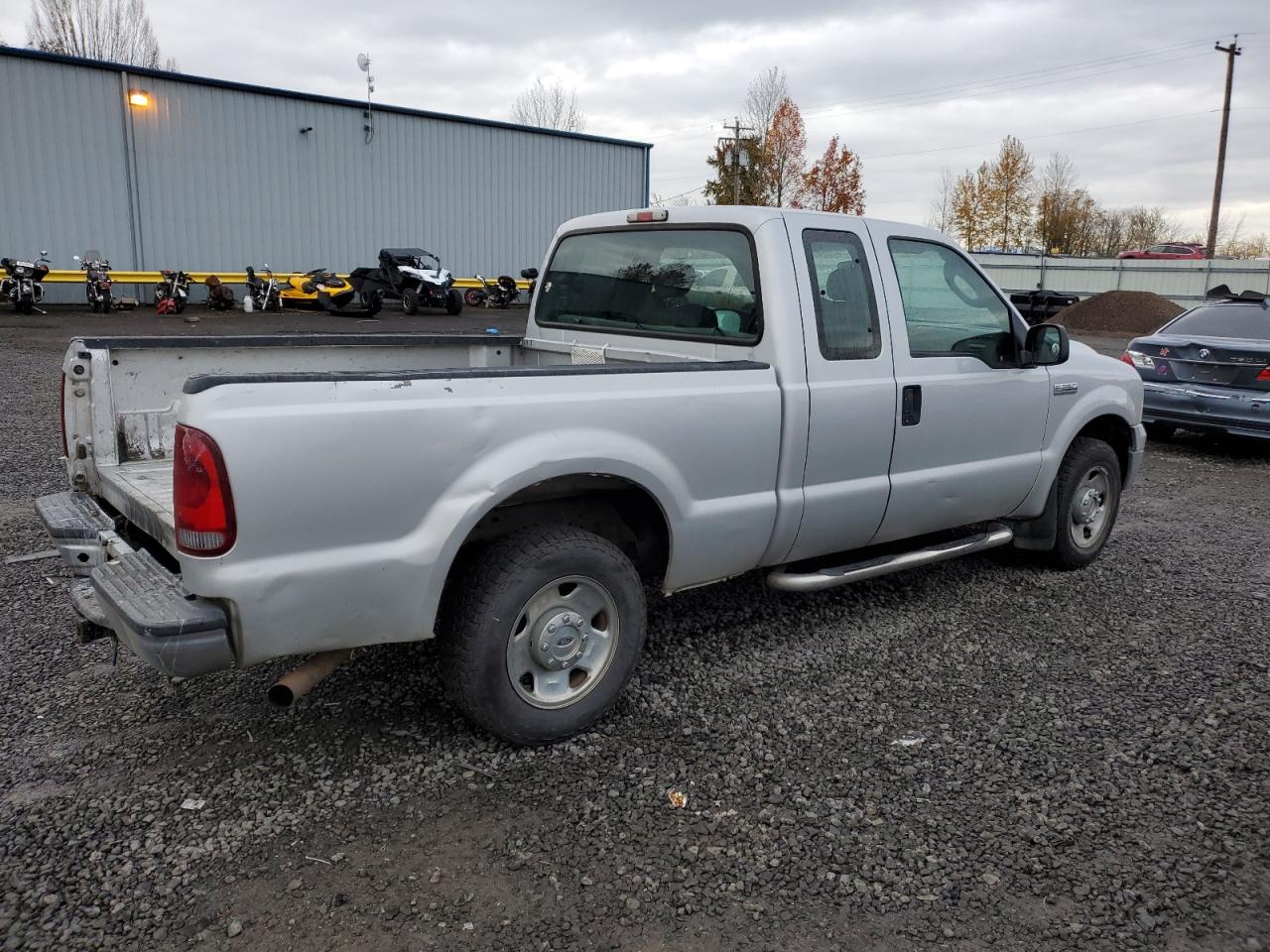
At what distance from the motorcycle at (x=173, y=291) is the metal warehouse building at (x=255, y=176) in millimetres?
2372

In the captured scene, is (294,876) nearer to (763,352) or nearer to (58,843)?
(58,843)

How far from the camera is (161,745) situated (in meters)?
3.44

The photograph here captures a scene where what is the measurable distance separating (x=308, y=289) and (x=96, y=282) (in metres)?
4.22

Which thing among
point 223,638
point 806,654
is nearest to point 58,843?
point 223,638

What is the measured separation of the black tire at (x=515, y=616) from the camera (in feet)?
10.8

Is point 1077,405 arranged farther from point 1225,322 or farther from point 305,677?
point 1225,322

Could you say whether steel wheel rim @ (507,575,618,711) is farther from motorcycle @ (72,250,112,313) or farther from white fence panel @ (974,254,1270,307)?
white fence panel @ (974,254,1270,307)

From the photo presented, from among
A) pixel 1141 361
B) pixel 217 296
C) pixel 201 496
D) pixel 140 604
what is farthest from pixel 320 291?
pixel 201 496

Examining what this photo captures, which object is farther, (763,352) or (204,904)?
(763,352)

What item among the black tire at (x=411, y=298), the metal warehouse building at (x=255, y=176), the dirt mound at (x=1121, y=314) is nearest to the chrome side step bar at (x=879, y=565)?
the black tire at (x=411, y=298)

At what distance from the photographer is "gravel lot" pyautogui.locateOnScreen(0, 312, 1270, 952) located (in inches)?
104

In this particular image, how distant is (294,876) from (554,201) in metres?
29.3

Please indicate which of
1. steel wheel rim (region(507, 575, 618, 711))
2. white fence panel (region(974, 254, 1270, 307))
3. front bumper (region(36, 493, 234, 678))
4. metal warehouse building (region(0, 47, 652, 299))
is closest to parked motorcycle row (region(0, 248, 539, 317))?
metal warehouse building (region(0, 47, 652, 299))

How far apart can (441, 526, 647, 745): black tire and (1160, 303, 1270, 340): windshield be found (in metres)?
8.88
